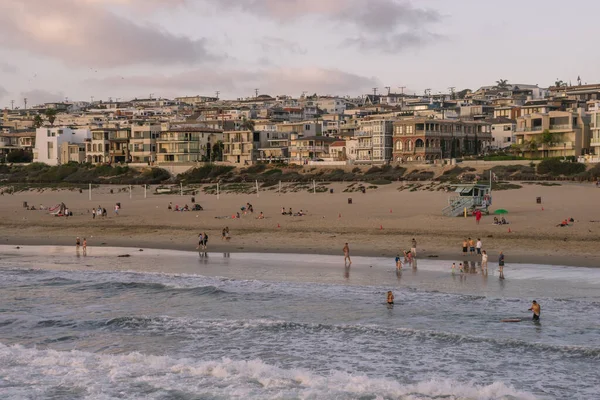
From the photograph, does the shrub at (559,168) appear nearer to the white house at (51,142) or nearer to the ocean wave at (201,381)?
the ocean wave at (201,381)

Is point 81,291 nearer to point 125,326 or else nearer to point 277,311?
point 125,326

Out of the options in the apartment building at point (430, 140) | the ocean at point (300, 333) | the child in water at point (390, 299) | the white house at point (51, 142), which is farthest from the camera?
the white house at point (51, 142)

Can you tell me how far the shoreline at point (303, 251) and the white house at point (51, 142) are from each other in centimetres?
6724

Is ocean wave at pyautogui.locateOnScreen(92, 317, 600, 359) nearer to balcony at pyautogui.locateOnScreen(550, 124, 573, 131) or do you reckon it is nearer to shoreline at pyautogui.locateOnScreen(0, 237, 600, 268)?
shoreline at pyautogui.locateOnScreen(0, 237, 600, 268)

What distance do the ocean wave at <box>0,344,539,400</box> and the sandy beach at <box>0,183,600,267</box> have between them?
14616mm

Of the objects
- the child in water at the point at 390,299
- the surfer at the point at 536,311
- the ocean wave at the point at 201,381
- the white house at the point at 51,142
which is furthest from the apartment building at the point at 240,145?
the ocean wave at the point at 201,381

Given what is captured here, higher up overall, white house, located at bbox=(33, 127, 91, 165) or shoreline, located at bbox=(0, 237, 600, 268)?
white house, located at bbox=(33, 127, 91, 165)

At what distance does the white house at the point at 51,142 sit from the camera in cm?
10694

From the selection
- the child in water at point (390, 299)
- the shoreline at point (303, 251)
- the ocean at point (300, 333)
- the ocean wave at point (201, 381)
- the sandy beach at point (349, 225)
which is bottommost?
the ocean wave at point (201, 381)

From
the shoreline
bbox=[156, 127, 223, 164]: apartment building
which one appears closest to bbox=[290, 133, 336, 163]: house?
bbox=[156, 127, 223, 164]: apartment building

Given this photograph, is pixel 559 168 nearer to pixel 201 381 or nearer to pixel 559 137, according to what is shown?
pixel 559 137

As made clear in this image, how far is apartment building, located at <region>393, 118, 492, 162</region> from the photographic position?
78.2m

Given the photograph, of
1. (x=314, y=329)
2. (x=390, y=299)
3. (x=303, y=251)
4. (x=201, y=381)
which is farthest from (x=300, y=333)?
(x=303, y=251)

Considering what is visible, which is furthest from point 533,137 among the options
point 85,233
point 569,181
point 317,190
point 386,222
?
point 85,233
